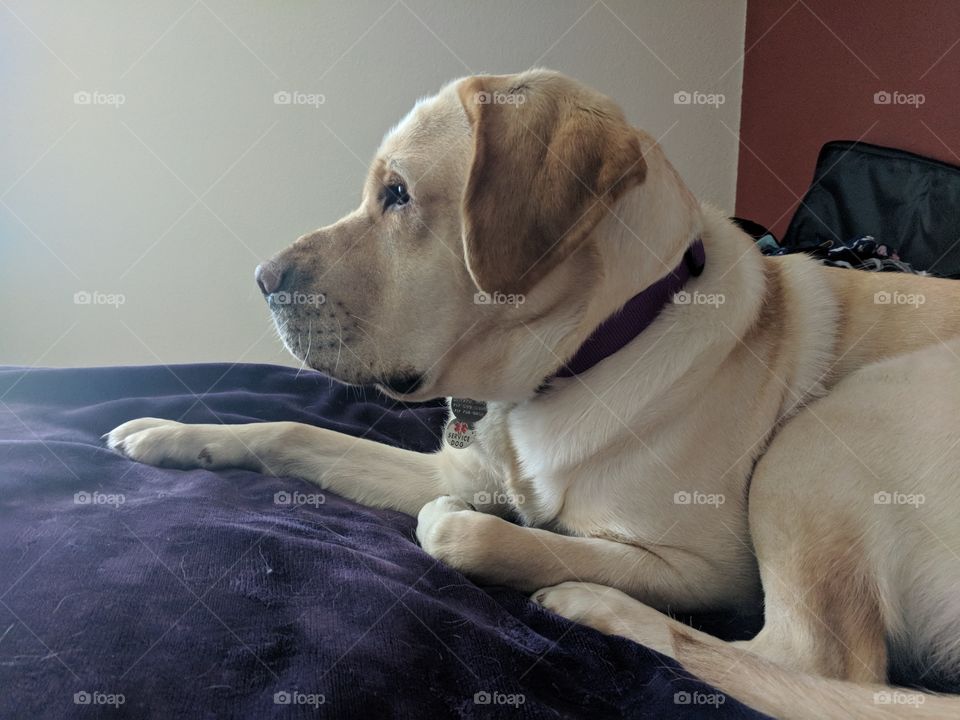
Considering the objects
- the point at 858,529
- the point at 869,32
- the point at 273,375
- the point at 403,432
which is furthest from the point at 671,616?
the point at 869,32

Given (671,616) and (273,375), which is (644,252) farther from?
(273,375)

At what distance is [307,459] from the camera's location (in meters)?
1.59

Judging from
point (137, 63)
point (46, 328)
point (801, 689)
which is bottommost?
point (46, 328)

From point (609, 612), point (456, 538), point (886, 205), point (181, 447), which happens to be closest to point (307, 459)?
point (181, 447)

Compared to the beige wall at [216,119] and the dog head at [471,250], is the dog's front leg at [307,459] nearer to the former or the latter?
the dog head at [471,250]

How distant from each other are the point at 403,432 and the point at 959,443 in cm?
125

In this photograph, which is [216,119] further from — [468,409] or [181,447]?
[468,409]

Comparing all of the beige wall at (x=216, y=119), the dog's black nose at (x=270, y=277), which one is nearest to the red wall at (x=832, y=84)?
the beige wall at (x=216, y=119)

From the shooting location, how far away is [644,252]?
4.22 feet

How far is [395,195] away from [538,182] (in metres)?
0.29

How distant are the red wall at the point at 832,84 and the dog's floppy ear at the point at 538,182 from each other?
1347mm

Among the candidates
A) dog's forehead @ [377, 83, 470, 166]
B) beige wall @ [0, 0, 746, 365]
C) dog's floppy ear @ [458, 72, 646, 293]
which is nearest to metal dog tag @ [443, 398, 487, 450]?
dog's floppy ear @ [458, 72, 646, 293]

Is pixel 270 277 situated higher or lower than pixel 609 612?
higher

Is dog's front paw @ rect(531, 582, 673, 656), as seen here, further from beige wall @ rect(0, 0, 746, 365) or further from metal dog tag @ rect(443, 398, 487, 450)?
beige wall @ rect(0, 0, 746, 365)
